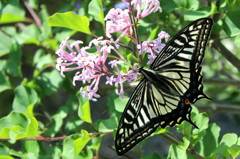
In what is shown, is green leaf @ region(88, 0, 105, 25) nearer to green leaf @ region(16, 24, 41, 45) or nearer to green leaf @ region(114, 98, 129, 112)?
green leaf @ region(114, 98, 129, 112)

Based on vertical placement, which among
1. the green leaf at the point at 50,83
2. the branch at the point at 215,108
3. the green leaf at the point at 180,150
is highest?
the green leaf at the point at 180,150

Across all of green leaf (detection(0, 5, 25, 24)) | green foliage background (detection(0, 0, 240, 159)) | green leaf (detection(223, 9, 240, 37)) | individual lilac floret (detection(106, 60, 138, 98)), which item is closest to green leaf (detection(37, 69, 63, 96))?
green foliage background (detection(0, 0, 240, 159))

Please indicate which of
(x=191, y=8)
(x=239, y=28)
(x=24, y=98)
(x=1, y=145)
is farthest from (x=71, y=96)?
(x=239, y=28)

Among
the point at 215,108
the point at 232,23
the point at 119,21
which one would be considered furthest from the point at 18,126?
the point at 215,108

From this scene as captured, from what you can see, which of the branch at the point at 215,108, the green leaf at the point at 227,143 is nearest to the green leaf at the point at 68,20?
the green leaf at the point at 227,143

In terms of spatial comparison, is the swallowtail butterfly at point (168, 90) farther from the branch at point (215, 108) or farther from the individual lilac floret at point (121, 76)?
the branch at point (215, 108)

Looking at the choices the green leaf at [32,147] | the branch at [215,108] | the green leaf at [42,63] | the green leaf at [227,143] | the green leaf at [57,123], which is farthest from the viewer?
the branch at [215,108]

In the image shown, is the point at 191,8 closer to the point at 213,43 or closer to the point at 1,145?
the point at 213,43
